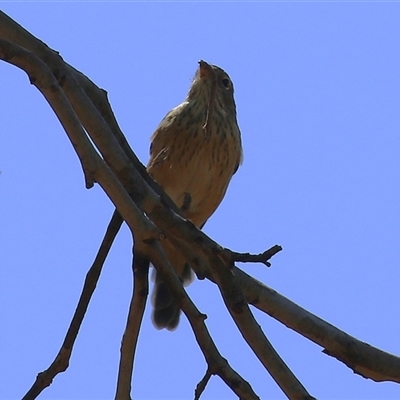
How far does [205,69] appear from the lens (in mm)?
7672

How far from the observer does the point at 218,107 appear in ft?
25.2

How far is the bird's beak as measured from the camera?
759 centimetres

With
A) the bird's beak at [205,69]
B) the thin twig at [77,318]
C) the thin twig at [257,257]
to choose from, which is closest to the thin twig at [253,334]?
the thin twig at [257,257]

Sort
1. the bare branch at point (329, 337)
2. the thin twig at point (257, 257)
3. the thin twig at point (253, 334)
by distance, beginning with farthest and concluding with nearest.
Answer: the bare branch at point (329, 337), the thin twig at point (257, 257), the thin twig at point (253, 334)

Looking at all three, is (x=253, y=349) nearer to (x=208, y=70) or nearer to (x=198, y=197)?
(x=198, y=197)

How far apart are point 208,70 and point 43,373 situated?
4.92 meters

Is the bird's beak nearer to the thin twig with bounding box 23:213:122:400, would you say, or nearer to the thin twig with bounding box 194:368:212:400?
the thin twig with bounding box 23:213:122:400

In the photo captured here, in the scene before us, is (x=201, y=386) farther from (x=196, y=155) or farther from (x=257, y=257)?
(x=196, y=155)

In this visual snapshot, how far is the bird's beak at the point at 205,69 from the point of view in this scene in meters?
7.59

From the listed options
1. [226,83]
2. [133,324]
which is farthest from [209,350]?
[226,83]

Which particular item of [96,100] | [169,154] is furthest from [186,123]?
[96,100]

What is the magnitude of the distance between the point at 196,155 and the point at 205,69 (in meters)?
0.97

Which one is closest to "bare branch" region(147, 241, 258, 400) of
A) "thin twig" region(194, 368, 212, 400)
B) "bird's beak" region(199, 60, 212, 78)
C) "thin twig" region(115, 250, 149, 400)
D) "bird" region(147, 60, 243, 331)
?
"thin twig" region(194, 368, 212, 400)

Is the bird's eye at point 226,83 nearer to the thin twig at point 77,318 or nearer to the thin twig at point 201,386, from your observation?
the thin twig at point 77,318
